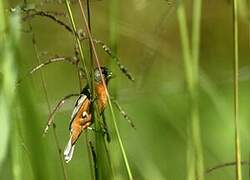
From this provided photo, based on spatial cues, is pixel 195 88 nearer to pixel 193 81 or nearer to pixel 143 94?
pixel 193 81

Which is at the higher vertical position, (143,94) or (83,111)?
(143,94)

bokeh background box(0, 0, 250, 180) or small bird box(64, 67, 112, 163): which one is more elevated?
bokeh background box(0, 0, 250, 180)

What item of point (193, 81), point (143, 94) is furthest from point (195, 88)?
point (143, 94)

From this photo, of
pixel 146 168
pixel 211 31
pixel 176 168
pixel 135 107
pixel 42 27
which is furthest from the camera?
pixel 211 31

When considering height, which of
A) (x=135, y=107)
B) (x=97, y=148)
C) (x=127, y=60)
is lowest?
(x=97, y=148)

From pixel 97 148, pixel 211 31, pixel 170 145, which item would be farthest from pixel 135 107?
pixel 97 148

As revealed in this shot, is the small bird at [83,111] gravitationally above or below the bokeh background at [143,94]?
below

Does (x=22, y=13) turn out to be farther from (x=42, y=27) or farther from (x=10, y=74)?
(x=42, y=27)

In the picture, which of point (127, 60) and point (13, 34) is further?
point (127, 60)
